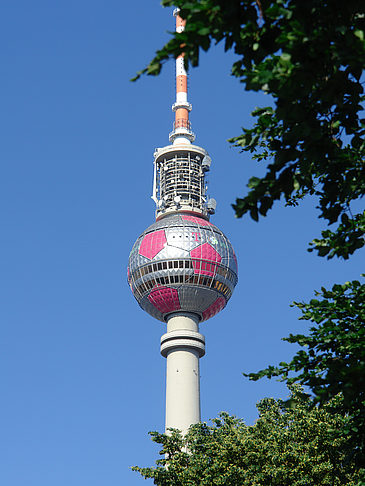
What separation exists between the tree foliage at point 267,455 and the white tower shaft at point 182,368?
4555 cm

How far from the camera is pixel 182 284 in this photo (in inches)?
3585

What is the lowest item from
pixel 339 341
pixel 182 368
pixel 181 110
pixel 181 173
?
pixel 339 341

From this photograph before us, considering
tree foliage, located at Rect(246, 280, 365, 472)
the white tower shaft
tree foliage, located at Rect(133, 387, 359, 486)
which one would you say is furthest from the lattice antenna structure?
tree foliage, located at Rect(246, 280, 365, 472)

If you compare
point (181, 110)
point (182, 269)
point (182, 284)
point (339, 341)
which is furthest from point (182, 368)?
point (339, 341)

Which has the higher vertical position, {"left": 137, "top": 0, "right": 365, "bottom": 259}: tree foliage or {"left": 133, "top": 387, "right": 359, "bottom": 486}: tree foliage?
{"left": 133, "top": 387, "right": 359, "bottom": 486}: tree foliage

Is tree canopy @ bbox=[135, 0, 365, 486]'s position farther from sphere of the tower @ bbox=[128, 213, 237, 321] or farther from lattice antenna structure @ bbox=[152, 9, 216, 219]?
lattice antenna structure @ bbox=[152, 9, 216, 219]

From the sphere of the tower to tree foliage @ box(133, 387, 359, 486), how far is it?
50.4 metres

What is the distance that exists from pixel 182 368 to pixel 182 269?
1227cm

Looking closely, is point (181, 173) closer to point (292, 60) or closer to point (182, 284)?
point (182, 284)

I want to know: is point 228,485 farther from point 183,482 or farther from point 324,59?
point 324,59

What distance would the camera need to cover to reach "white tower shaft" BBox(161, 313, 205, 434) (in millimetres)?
86000

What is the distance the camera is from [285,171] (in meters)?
11.8

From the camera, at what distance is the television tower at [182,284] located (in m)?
88.2

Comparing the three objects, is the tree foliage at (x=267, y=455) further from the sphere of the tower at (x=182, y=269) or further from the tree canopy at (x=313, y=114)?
the sphere of the tower at (x=182, y=269)
